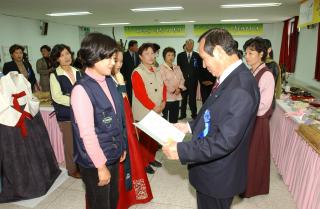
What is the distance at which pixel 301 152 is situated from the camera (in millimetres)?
2289

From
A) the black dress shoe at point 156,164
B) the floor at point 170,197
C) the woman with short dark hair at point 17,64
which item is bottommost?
the floor at point 170,197

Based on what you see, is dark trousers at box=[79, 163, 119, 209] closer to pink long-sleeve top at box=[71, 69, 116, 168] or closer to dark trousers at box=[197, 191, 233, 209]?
pink long-sleeve top at box=[71, 69, 116, 168]

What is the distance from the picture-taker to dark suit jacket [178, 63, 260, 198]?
1.03 m

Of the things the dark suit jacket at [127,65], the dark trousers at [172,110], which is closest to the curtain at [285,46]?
the dark suit jacket at [127,65]

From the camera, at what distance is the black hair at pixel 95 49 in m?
1.31

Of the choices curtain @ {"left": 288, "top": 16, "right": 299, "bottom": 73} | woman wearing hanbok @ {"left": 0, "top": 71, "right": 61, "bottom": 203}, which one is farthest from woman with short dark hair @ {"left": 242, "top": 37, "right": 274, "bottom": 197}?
curtain @ {"left": 288, "top": 16, "right": 299, "bottom": 73}

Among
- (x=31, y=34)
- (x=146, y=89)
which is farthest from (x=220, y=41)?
(x=31, y=34)

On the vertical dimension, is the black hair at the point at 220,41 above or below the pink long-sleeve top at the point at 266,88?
above

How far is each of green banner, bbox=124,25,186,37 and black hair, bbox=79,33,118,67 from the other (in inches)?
395

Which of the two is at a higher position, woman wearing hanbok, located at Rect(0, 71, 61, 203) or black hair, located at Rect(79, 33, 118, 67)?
black hair, located at Rect(79, 33, 118, 67)

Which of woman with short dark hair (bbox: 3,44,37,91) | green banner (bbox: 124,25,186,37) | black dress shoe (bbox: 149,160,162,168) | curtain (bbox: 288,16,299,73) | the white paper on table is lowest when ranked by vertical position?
black dress shoe (bbox: 149,160,162,168)

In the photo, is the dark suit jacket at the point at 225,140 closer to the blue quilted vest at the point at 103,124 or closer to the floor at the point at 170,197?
the blue quilted vest at the point at 103,124

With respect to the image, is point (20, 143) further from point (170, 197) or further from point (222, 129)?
point (222, 129)

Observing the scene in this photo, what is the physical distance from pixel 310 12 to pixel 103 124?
5.08m
